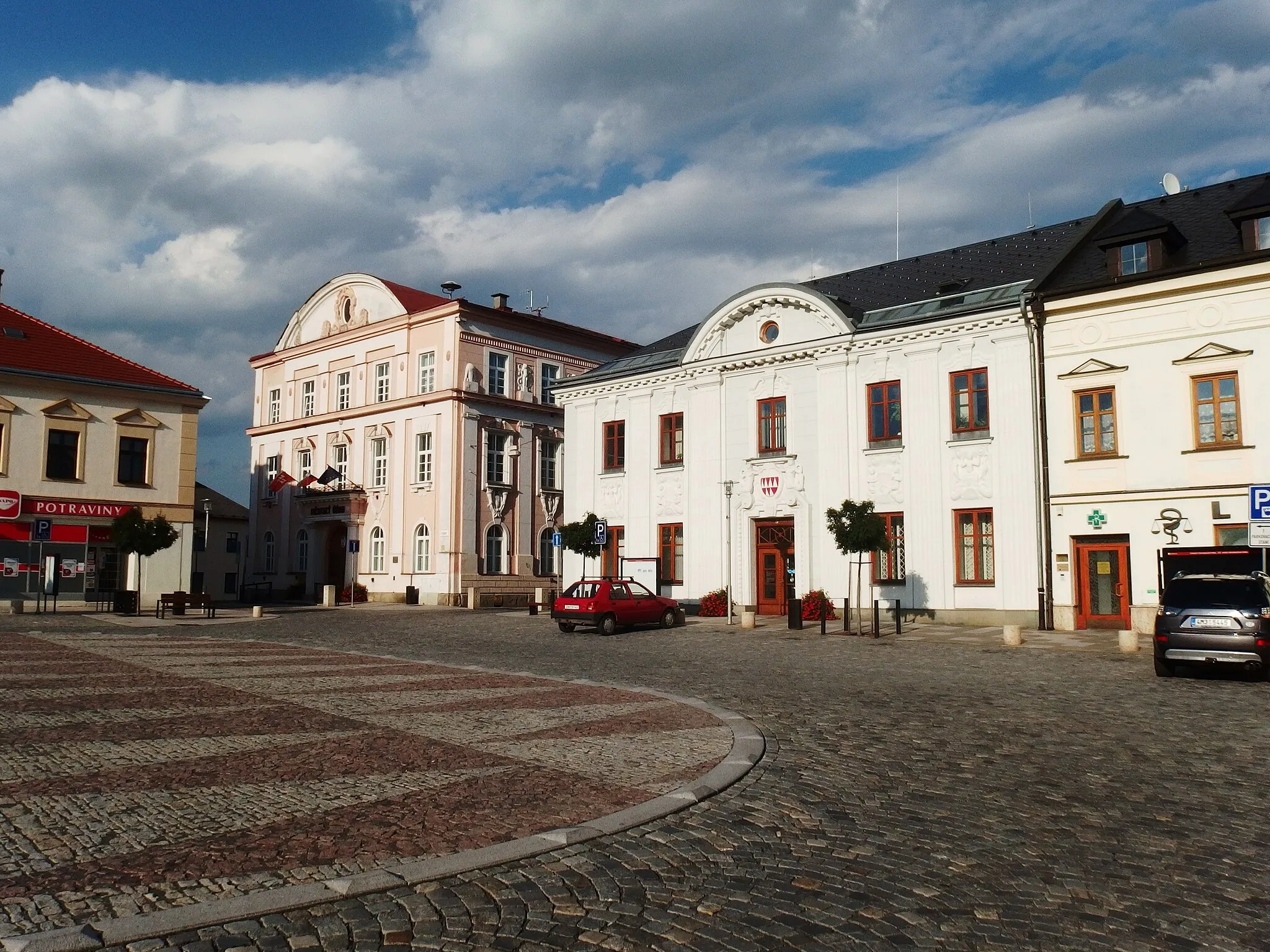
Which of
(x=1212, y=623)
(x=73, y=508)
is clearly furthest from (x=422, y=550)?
(x=1212, y=623)

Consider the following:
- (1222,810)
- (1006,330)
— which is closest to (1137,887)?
(1222,810)

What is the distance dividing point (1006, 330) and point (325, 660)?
1912 cm

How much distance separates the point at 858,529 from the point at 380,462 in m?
28.5

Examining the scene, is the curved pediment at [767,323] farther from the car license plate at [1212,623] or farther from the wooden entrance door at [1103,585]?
the car license plate at [1212,623]

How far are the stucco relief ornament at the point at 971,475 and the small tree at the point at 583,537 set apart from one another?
11355 mm

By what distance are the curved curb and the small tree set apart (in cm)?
2491

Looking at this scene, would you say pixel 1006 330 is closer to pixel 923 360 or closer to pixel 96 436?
pixel 923 360

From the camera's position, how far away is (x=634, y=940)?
4.35m

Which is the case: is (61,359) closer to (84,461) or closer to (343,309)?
(84,461)

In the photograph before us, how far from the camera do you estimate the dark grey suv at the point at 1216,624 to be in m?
14.8

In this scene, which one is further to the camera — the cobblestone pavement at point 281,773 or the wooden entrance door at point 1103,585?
the wooden entrance door at point 1103,585

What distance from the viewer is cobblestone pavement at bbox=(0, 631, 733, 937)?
16.8ft

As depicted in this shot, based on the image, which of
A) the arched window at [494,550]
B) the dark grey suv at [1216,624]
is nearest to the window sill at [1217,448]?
the dark grey suv at [1216,624]

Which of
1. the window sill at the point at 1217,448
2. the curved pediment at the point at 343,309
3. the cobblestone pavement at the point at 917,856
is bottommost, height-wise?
the cobblestone pavement at the point at 917,856
